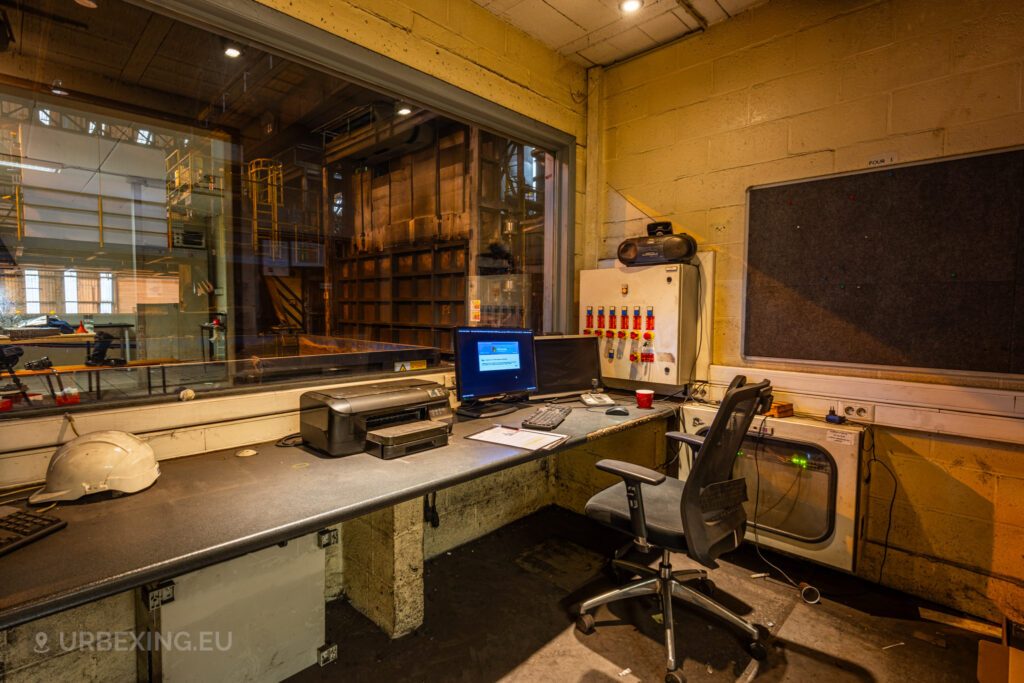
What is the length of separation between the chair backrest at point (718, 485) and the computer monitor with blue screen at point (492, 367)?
3.25 feet

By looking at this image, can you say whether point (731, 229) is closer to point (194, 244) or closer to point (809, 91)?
point (809, 91)

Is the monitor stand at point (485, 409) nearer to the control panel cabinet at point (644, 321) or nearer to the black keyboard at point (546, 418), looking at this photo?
the black keyboard at point (546, 418)

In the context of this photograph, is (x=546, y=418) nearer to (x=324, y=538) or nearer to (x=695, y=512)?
(x=695, y=512)

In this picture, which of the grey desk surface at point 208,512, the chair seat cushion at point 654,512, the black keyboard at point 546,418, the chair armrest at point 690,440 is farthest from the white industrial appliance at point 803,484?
the grey desk surface at point 208,512

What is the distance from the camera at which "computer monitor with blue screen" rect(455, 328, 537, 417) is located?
218cm

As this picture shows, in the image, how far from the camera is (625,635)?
70.4 inches

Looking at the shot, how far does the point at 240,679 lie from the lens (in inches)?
56.1

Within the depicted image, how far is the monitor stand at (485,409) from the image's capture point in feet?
7.07

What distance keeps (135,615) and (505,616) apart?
129 centimetres

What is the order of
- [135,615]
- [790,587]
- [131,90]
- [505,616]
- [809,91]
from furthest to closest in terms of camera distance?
[131,90], [809,91], [790,587], [505,616], [135,615]

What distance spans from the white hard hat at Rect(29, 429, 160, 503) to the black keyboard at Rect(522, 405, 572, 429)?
130cm

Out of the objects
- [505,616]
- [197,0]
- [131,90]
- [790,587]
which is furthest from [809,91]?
[131,90]

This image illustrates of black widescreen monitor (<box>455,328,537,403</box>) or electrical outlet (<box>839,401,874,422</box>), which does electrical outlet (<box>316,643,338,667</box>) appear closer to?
black widescreen monitor (<box>455,328,537,403</box>)

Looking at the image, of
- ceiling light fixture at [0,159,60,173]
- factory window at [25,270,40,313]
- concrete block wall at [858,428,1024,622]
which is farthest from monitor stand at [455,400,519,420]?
ceiling light fixture at [0,159,60,173]
